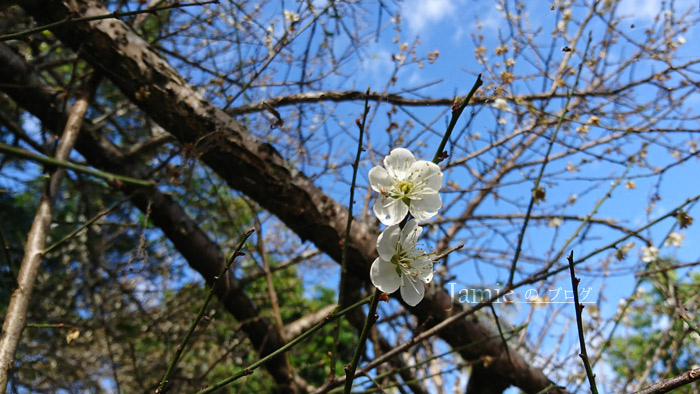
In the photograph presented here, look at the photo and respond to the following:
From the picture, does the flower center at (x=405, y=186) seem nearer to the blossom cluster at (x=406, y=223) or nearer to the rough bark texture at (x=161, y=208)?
the blossom cluster at (x=406, y=223)

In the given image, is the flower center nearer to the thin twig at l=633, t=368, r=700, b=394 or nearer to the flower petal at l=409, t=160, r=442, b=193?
the flower petal at l=409, t=160, r=442, b=193

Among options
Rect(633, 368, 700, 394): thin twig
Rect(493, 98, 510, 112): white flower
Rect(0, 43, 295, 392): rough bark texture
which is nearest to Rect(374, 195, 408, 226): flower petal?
Rect(633, 368, 700, 394): thin twig

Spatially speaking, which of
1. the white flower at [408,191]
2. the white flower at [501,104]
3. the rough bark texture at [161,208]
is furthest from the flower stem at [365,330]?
the white flower at [501,104]

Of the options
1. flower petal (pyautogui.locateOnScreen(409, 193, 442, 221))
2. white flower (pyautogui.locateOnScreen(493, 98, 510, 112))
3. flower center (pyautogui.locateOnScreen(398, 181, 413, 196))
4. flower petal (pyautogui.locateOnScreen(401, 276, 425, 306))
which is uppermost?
white flower (pyautogui.locateOnScreen(493, 98, 510, 112))

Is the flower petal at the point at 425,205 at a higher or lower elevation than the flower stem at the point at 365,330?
higher

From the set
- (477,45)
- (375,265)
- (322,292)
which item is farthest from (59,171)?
(322,292)

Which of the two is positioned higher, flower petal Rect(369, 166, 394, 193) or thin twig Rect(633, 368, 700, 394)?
flower petal Rect(369, 166, 394, 193)
